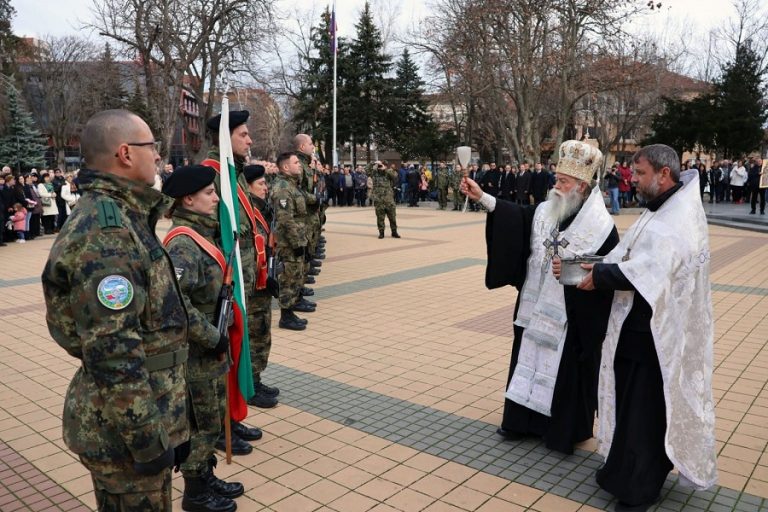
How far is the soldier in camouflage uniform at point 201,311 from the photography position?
11.1 ft

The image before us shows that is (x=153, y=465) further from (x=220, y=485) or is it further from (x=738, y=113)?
(x=738, y=113)

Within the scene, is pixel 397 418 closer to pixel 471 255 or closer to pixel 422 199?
pixel 471 255

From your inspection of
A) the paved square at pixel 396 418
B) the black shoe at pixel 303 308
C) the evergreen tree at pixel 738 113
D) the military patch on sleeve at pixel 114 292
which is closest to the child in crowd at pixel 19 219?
the paved square at pixel 396 418

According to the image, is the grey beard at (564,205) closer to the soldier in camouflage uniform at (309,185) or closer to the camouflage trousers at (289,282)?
the camouflage trousers at (289,282)

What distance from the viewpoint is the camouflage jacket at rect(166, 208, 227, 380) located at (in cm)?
328

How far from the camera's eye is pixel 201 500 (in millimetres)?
3502

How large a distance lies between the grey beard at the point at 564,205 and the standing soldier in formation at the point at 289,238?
12.4ft

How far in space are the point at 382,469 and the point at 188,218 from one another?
1971 millimetres

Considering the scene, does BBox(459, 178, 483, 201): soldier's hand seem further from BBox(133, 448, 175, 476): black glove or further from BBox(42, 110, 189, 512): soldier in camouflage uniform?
BBox(133, 448, 175, 476): black glove

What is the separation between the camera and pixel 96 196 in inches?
85.7

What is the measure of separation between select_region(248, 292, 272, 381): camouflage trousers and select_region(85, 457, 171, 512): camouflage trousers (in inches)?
96.7

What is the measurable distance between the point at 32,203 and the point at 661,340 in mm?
16924

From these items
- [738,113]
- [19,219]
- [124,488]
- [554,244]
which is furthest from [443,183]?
[124,488]

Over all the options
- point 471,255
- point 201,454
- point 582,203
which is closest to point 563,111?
point 471,255
